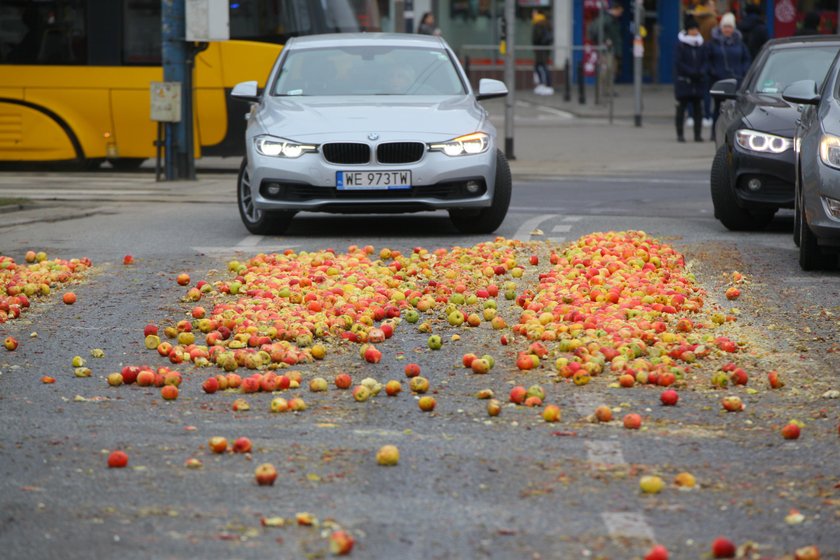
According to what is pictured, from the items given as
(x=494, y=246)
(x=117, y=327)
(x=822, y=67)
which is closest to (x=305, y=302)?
(x=117, y=327)

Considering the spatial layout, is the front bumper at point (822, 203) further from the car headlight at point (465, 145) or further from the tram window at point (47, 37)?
the tram window at point (47, 37)

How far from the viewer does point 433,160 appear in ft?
40.2

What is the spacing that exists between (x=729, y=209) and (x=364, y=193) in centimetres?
298

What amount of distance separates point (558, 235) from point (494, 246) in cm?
136

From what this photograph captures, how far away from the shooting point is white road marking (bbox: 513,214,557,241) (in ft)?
41.7

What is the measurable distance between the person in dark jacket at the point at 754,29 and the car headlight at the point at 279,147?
16.6 metres

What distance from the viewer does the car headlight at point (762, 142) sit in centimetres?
1261

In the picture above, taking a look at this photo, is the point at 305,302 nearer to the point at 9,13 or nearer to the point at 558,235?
the point at 558,235

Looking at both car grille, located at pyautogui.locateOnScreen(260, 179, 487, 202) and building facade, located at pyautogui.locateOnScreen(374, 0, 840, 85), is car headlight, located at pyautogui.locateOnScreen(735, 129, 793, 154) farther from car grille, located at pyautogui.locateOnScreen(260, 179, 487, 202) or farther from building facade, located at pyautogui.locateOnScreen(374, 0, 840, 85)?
building facade, located at pyautogui.locateOnScreen(374, 0, 840, 85)

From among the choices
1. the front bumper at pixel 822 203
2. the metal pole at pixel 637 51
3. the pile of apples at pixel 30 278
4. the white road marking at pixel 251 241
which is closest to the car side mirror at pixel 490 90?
the white road marking at pixel 251 241

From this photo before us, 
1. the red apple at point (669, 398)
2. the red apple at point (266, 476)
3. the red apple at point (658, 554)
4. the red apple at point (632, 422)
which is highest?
the red apple at point (658, 554)

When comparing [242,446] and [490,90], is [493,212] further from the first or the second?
[242,446]

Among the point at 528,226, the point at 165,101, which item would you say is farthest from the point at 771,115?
the point at 165,101

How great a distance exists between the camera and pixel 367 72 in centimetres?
1349
